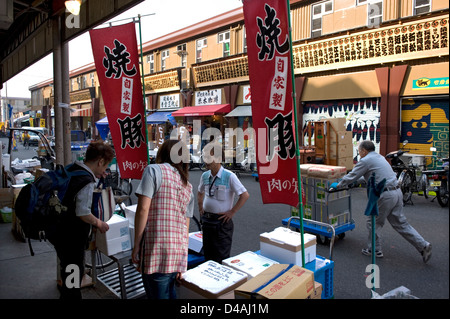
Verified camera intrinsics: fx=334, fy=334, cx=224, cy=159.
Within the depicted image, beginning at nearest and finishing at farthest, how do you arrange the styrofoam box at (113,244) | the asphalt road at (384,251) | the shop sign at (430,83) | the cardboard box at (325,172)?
1. the styrofoam box at (113,244)
2. the asphalt road at (384,251)
3. the cardboard box at (325,172)
4. the shop sign at (430,83)

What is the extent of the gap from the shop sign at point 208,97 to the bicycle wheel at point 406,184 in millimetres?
13191

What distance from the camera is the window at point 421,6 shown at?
12.4 m

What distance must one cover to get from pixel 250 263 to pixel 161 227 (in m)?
1.26

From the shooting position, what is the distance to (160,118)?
81.6ft

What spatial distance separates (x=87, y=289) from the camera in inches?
172

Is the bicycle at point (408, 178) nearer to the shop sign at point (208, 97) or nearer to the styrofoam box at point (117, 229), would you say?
the styrofoam box at point (117, 229)

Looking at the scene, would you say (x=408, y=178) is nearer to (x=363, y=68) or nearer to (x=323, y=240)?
(x=323, y=240)

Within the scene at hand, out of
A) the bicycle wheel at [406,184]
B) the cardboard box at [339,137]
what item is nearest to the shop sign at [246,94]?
the cardboard box at [339,137]

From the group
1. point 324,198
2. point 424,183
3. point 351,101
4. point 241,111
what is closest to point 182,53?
point 241,111

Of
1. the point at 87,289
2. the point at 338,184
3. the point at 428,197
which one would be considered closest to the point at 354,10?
the point at 428,197

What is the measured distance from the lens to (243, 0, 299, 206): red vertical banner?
10.5 ft

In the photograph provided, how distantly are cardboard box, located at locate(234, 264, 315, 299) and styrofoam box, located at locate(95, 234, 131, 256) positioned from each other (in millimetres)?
1820

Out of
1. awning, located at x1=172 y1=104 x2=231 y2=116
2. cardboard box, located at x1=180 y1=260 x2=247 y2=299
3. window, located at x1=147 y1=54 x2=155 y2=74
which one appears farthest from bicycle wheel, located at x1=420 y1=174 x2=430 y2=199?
window, located at x1=147 y1=54 x2=155 y2=74
